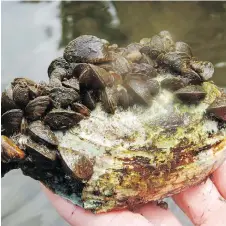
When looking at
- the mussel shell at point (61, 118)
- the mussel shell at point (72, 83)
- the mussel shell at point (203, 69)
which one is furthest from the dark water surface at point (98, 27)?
the mussel shell at point (61, 118)

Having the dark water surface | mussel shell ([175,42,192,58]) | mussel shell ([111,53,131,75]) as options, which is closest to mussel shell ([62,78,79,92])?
mussel shell ([111,53,131,75])

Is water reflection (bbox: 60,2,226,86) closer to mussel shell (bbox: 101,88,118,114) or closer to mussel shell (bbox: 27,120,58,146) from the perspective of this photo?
mussel shell (bbox: 101,88,118,114)

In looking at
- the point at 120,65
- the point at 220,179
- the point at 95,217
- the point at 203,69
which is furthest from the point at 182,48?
A: the point at 95,217

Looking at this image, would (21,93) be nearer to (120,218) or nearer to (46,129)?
(46,129)

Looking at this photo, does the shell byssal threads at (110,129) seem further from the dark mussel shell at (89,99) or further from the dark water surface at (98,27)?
the dark water surface at (98,27)

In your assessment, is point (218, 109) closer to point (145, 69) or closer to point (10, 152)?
point (145, 69)

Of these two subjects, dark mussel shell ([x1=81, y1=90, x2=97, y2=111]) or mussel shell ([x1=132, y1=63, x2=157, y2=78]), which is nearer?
dark mussel shell ([x1=81, y1=90, x2=97, y2=111])

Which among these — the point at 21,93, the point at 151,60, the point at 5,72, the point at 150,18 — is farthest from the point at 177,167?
the point at 150,18
